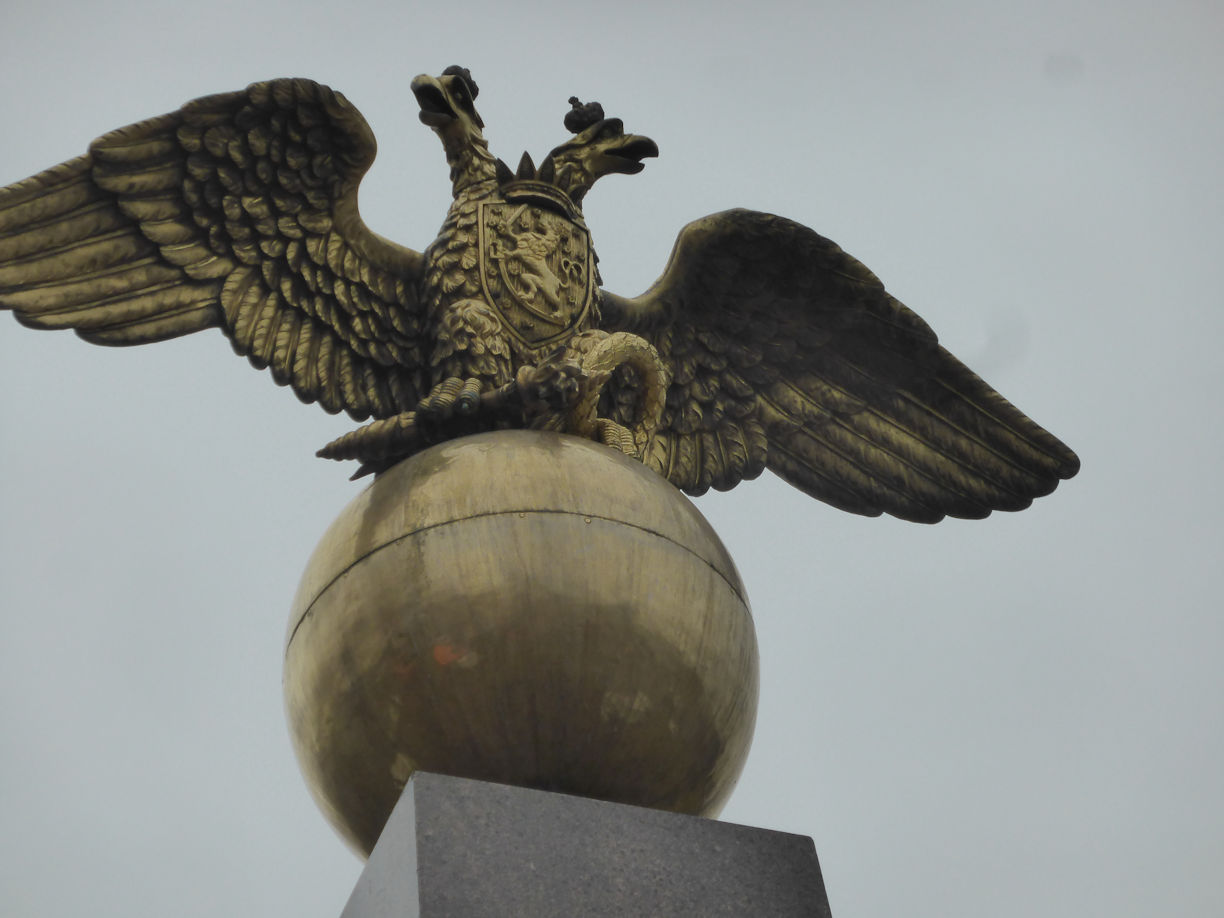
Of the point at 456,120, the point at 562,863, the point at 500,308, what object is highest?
the point at 456,120

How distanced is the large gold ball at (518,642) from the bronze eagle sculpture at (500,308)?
0.74 metres

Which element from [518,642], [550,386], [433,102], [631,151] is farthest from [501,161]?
[518,642]

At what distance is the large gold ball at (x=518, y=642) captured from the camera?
514cm

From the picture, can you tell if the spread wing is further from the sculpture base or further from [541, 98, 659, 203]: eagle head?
the sculpture base

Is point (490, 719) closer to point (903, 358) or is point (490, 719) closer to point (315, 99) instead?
point (315, 99)

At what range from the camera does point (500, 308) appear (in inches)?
267

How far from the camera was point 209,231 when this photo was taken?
22.1ft

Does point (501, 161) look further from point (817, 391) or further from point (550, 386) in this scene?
point (817, 391)

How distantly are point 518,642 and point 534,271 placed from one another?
2.14m

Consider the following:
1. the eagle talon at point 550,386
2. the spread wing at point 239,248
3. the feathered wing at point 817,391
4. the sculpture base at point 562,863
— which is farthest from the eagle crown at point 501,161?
the sculpture base at point 562,863

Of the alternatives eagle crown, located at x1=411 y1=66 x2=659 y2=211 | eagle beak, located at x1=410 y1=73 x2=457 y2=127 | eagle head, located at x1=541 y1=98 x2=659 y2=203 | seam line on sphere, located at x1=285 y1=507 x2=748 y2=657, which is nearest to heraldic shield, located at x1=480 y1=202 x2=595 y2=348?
eagle crown, located at x1=411 y1=66 x2=659 y2=211

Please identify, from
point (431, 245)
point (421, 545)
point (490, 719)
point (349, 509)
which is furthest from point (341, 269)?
point (490, 719)

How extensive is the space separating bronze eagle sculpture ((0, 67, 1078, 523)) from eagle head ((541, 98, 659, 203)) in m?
0.01

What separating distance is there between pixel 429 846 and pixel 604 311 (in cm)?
329
